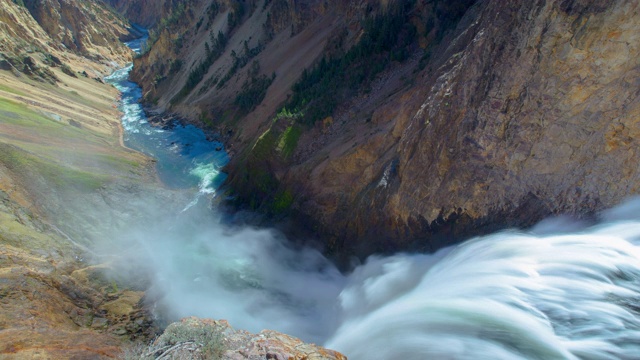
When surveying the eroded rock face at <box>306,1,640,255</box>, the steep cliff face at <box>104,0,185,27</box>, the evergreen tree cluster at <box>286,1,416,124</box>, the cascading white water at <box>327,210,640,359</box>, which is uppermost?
the steep cliff face at <box>104,0,185,27</box>

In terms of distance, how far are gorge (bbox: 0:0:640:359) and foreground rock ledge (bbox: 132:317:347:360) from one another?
0.14 metres

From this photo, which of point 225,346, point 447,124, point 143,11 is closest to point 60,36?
point 143,11

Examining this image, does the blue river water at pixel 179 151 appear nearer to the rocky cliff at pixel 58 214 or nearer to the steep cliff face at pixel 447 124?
the rocky cliff at pixel 58 214

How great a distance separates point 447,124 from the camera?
49.5ft

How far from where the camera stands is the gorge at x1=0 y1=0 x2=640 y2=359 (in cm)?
907

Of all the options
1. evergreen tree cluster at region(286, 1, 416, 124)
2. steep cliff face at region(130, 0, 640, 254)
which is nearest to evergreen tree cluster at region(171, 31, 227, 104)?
steep cliff face at region(130, 0, 640, 254)

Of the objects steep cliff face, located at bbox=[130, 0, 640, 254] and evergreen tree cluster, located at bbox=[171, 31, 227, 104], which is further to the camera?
evergreen tree cluster, located at bbox=[171, 31, 227, 104]

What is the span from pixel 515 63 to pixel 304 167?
12.2 m

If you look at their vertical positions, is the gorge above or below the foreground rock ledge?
above

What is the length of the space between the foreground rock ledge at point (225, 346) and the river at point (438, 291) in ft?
5.51

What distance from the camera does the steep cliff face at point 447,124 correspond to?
11.5m

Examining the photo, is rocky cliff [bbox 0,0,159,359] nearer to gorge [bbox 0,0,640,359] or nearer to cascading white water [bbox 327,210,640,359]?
gorge [bbox 0,0,640,359]

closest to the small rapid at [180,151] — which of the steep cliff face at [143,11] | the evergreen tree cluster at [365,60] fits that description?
the evergreen tree cluster at [365,60]

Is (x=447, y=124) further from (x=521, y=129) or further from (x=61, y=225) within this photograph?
(x=61, y=225)
